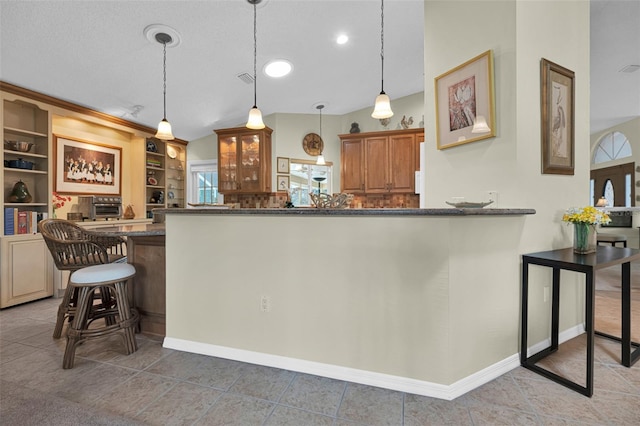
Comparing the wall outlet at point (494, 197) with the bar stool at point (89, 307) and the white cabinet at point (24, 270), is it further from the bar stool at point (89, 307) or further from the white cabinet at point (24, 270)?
the white cabinet at point (24, 270)

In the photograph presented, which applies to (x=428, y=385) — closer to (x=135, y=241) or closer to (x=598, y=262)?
(x=598, y=262)

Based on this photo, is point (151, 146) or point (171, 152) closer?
point (151, 146)

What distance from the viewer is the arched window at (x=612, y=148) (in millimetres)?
6340

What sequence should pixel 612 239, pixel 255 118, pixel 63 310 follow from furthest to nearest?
pixel 612 239 < pixel 255 118 < pixel 63 310

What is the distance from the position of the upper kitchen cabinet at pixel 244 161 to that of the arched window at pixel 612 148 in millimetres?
7742

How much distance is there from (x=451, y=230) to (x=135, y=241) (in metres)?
2.50

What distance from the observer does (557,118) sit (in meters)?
2.12

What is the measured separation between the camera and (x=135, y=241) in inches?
97.6

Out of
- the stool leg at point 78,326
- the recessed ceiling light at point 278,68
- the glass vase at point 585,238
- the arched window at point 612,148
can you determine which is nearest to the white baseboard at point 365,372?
the stool leg at point 78,326

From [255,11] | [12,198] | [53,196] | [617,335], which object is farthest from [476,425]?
[53,196]

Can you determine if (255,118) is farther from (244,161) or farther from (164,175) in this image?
(164,175)

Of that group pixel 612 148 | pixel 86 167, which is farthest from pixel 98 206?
pixel 612 148

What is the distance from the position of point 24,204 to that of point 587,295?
5.19 m

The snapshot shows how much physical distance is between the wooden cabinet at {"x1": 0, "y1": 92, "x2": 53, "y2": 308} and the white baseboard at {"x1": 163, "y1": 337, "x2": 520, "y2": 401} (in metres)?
Result: 2.50
